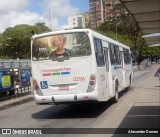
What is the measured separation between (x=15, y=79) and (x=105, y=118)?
404 inches

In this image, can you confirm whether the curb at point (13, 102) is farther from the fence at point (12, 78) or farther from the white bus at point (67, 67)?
the white bus at point (67, 67)

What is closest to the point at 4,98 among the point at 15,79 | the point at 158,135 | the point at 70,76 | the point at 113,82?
the point at 15,79

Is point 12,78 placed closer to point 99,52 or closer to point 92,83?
point 99,52

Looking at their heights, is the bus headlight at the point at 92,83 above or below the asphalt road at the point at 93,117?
above

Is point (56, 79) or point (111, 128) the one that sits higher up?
point (56, 79)

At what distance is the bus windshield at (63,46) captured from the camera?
12.6 m

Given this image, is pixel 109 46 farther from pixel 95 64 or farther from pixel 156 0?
pixel 156 0

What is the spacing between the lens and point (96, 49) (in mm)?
12945

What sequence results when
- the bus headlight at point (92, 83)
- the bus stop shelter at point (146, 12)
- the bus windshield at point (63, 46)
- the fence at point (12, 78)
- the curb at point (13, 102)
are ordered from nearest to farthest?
the bus stop shelter at point (146, 12) < the bus headlight at point (92, 83) < the bus windshield at point (63, 46) < the curb at point (13, 102) < the fence at point (12, 78)

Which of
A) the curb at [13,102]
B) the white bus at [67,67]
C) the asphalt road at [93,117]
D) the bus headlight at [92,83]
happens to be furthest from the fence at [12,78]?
the bus headlight at [92,83]

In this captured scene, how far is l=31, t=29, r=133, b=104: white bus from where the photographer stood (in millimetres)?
12383

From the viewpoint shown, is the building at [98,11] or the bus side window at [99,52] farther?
the building at [98,11]

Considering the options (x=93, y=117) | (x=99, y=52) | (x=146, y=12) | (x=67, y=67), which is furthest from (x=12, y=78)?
(x=146, y=12)

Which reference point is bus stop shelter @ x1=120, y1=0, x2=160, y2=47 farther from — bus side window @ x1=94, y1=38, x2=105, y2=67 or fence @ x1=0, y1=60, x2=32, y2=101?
fence @ x1=0, y1=60, x2=32, y2=101
